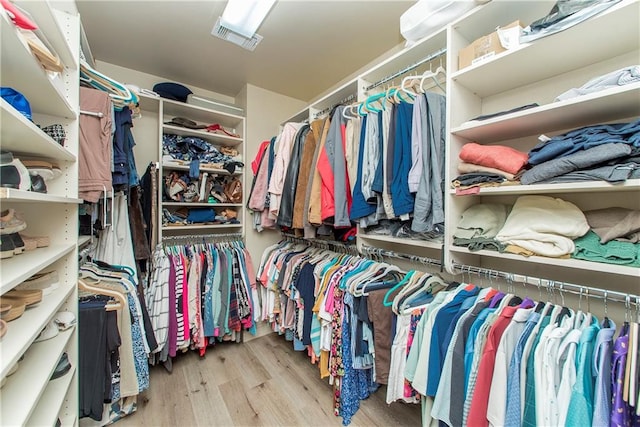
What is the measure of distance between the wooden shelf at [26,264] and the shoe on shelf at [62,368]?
1.61 feet

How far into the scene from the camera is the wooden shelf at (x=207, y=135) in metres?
2.21

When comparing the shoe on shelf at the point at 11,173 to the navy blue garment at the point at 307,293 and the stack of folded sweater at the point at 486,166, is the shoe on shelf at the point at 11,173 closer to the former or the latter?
the navy blue garment at the point at 307,293

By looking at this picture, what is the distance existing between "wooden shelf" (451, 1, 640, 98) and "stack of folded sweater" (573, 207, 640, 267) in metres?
0.63

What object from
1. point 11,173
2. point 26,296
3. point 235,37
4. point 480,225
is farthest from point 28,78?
point 480,225

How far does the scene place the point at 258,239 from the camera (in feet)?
8.41

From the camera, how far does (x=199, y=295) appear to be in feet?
6.75

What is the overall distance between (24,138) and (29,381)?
82 cm

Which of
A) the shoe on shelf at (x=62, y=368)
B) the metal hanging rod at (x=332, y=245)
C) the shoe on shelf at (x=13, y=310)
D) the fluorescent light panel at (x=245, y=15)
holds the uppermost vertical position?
the fluorescent light panel at (x=245, y=15)

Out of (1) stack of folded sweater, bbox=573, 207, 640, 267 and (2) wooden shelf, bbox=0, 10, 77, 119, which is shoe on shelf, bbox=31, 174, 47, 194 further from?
(1) stack of folded sweater, bbox=573, 207, 640, 267

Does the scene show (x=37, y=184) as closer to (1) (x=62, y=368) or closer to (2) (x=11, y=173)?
(2) (x=11, y=173)

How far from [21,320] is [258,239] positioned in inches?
69.1

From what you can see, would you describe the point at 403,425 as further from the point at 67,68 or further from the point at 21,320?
the point at 67,68

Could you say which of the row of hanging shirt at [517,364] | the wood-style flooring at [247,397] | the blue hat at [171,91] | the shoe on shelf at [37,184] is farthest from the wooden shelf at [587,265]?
the blue hat at [171,91]

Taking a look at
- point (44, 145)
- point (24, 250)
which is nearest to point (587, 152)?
point (44, 145)
